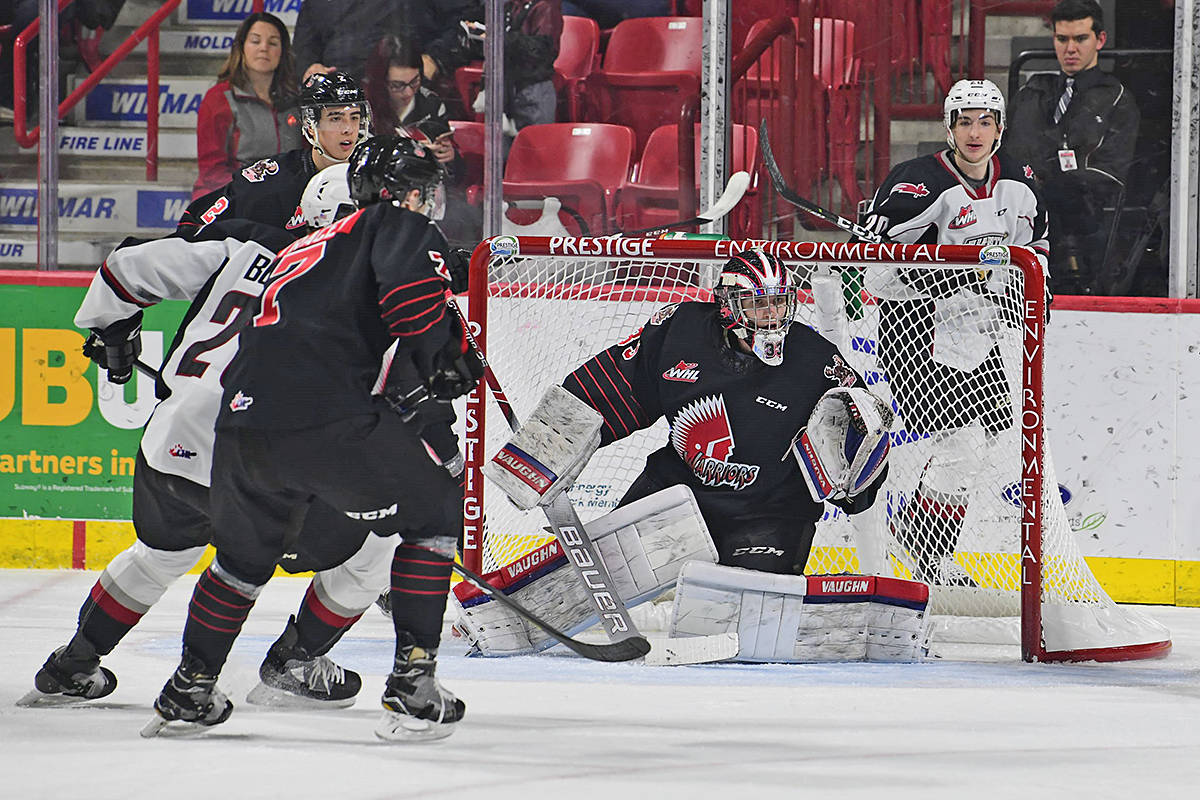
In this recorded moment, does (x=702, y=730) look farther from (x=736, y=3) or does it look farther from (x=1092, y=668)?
(x=736, y=3)

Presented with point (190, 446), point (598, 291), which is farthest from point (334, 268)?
point (598, 291)

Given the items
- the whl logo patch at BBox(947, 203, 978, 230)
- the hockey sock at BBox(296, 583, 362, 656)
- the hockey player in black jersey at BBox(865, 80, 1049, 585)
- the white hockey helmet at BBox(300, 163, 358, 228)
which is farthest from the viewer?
the whl logo patch at BBox(947, 203, 978, 230)

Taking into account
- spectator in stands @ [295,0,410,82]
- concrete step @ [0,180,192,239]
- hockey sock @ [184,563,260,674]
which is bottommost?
hockey sock @ [184,563,260,674]

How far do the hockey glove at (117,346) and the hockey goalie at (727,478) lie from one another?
884mm

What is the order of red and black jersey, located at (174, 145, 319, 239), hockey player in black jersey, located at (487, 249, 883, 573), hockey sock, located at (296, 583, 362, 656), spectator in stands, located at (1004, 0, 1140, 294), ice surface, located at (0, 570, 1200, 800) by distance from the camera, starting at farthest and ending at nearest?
spectator in stands, located at (1004, 0, 1140, 294) → hockey player in black jersey, located at (487, 249, 883, 573) → red and black jersey, located at (174, 145, 319, 239) → hockey sock, located at (296, 583, 362, 656) → ice surface, located at (0, 570, 1200, 800)

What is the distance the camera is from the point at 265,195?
3613 millimetres

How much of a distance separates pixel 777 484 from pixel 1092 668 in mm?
803

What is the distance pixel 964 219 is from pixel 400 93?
1930 mm

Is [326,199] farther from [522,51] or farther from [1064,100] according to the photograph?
[1064,100]

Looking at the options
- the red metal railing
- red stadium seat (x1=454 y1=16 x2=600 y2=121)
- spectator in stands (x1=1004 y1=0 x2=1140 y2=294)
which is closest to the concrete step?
the red metal railing

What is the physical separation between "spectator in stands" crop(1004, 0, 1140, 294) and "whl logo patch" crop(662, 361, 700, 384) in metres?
1.57

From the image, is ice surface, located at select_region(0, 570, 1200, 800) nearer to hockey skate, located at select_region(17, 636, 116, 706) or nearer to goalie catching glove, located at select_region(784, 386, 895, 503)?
hockey skate, located at select_region(17, 636, 116, 706)

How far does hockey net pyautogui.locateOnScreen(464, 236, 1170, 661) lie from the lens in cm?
379

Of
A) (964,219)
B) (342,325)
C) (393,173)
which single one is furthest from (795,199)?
(342,325)
